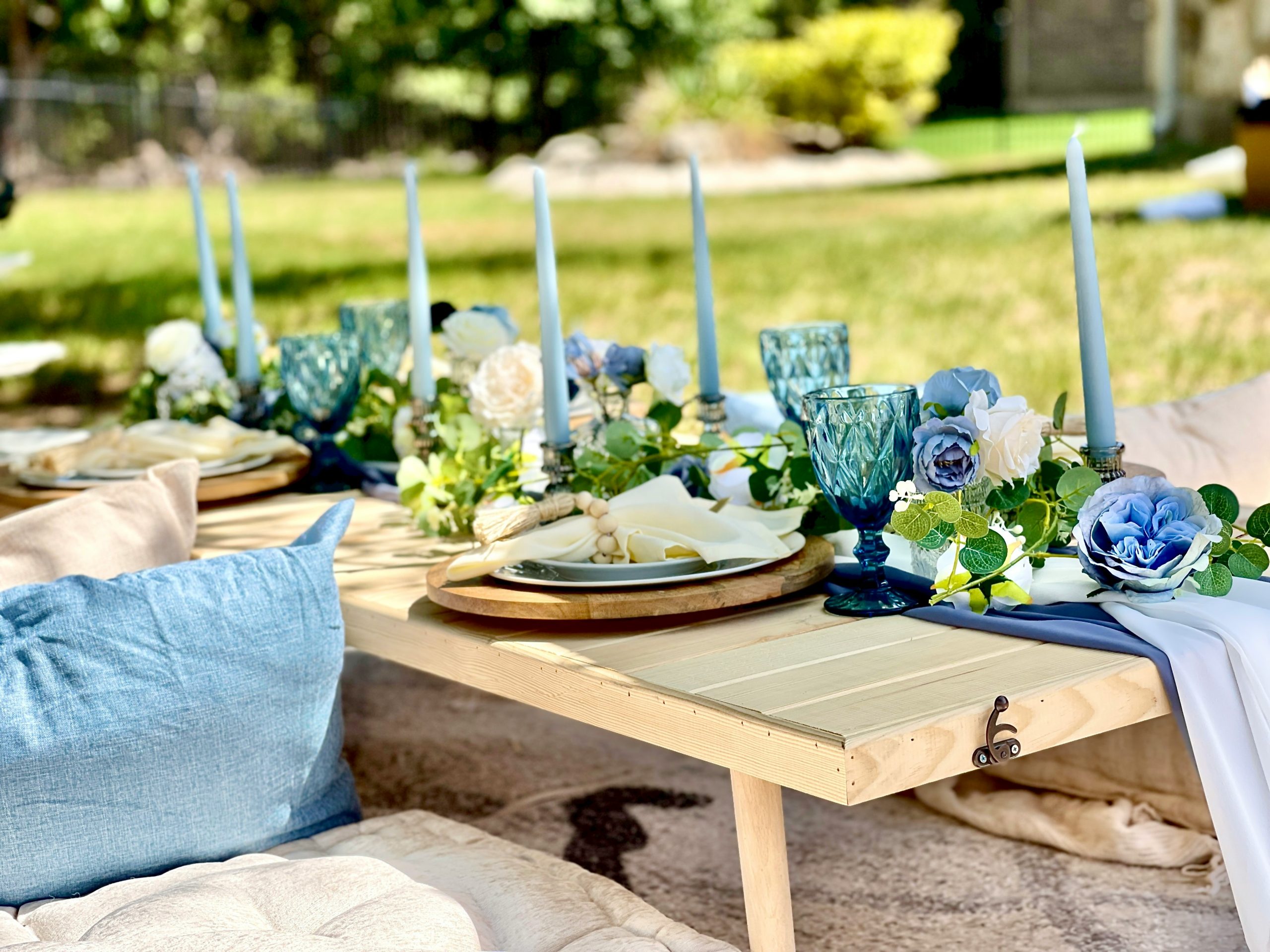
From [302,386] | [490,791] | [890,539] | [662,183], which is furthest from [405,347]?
[662,183]

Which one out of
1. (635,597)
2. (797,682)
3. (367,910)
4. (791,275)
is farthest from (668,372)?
(791,275)

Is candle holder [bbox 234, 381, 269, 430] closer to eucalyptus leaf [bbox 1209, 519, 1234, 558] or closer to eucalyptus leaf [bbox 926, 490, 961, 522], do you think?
eucalyptus leaf [bbox 926, 490, 961, 522]

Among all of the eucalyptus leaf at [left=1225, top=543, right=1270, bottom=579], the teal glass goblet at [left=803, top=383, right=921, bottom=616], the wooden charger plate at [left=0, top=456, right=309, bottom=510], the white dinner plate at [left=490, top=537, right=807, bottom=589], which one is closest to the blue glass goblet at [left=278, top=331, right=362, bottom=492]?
the wooden charger plate at [left=0, top=456, right=309, bottom=510]

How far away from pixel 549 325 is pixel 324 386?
665mm

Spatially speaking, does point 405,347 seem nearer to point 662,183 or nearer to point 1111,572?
point 1111,572

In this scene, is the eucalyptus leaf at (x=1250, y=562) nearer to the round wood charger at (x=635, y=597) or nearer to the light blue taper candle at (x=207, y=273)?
the round wood charger at (x=635, y=597)

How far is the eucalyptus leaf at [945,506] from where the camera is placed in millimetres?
1401

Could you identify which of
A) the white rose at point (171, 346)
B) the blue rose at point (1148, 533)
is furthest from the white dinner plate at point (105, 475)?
the blue rose at point (1148, 533)

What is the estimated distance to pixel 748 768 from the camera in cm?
124

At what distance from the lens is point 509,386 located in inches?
81.7

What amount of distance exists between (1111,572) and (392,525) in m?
1.04

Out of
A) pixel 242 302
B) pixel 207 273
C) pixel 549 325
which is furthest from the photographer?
pixel 207 273

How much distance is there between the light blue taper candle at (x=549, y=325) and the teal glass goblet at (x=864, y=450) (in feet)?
1.34

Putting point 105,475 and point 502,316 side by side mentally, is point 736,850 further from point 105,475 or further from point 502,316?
point 105,475
